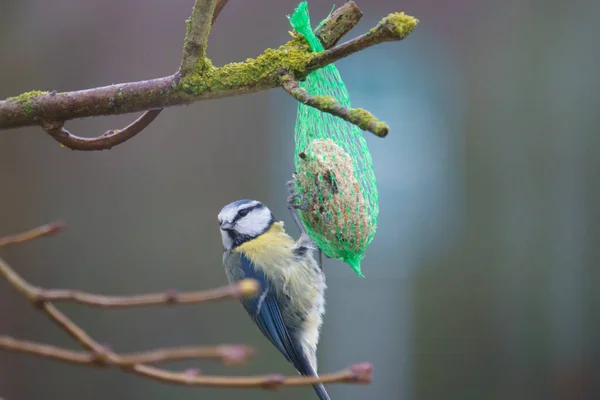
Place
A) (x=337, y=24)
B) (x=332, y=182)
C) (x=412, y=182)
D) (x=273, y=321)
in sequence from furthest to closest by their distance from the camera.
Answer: (x=412, y=182) < (x=273, y=321) < (x=332, y=182) < (x=337, y=24)

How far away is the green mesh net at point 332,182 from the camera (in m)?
1.79

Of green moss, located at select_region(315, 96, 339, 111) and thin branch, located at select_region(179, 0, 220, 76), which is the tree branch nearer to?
green moss, located at select_region(315, 96, 339, 111)

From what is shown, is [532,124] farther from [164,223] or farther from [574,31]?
[164,223]

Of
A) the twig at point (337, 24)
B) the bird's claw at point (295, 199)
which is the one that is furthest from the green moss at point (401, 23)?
the bird's claw at point (295, 199)

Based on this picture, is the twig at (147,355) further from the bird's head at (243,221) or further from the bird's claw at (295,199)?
the bird's head at (243,221)

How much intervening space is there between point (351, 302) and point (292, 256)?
193 cm

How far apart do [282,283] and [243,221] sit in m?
0.23

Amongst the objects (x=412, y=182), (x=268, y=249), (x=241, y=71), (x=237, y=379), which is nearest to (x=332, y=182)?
(x=268, y=249)

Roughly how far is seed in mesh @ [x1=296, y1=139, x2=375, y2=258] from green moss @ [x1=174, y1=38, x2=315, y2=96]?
0.47 meters

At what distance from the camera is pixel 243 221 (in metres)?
2.15

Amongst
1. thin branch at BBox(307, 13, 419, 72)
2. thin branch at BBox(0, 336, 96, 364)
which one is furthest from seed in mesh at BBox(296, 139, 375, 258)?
thin branch at BBox(0, 336, 96, 364)

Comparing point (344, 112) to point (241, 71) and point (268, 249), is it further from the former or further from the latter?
point (268, 249)

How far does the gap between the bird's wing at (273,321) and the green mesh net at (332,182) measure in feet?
0.99

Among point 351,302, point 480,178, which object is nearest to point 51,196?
point 351,302
